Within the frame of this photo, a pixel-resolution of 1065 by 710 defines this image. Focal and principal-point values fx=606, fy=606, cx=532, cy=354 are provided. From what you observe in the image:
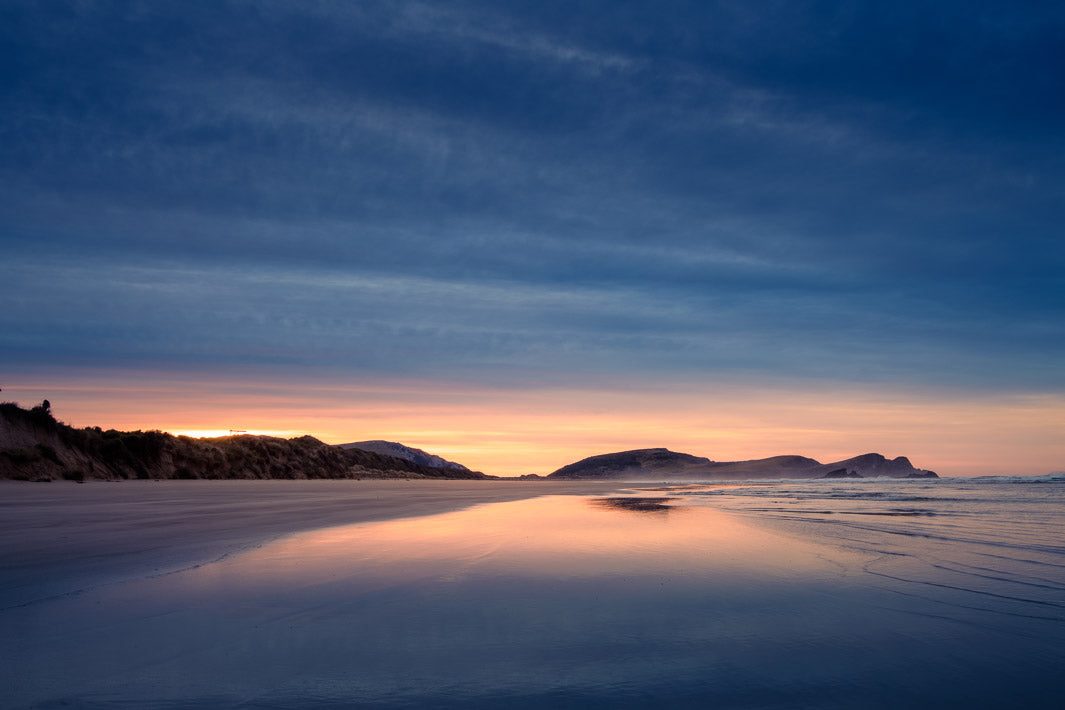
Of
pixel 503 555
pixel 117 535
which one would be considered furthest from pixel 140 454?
pixel 503 555

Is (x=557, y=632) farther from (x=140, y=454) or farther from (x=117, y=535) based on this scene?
(x=140, y=454)

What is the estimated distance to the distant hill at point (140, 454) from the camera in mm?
23841

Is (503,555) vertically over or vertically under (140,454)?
under

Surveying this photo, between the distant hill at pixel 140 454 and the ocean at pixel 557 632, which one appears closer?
the ocean at pixel 557 632

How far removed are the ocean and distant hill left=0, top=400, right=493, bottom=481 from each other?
2339 cm

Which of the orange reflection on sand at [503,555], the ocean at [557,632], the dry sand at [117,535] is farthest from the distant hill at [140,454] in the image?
the ocean at [557,632]

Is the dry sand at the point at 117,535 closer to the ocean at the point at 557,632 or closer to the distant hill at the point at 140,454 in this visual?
the ocean at the point at 557,632

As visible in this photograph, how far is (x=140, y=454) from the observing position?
111 ft

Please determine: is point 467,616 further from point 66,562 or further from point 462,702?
point 66,562

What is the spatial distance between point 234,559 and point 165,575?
1093 mm

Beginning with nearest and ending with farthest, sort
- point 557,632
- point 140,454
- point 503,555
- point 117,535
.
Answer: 1. point 557,632
2. point 503,555
3. point 117,535
4. point 140,454

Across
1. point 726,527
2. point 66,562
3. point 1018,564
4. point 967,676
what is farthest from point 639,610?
point 726,527

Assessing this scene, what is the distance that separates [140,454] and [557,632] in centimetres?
3715

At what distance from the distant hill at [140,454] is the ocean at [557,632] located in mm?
23390
